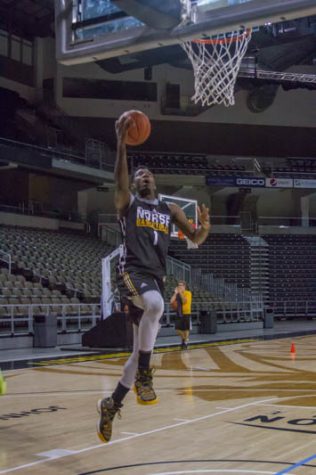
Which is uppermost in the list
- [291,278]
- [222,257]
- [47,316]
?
[222,257]

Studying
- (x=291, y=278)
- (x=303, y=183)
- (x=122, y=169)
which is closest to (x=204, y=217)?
(x=122, y=169)

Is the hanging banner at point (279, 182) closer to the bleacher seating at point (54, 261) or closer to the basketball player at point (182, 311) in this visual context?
the bleacher seating at point (54, 261)

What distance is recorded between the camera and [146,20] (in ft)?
23.6

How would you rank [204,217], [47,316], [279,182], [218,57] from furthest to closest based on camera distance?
[279,182], [47,316], [218,57], [204,217]

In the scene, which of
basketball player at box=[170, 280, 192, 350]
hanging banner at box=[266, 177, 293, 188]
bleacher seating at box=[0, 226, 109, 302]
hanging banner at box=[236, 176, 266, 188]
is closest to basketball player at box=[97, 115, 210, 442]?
basketball player at box=[170, 280, 192, 350]

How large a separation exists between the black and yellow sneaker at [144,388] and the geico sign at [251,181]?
27827 mm

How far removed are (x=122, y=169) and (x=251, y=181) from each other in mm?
28183

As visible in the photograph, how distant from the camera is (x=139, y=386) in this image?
483 cm

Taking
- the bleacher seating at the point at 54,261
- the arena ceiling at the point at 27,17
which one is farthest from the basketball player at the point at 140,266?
the arena ceiling at the point at 27,17

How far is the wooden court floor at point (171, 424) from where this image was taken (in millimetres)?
4754

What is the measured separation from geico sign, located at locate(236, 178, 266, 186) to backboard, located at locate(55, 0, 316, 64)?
969 inches

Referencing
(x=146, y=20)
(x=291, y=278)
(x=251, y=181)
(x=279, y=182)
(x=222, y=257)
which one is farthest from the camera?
(x=291, y=278)

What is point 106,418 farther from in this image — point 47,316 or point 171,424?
point 47,316

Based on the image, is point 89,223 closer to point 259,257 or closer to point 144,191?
point 259,257
